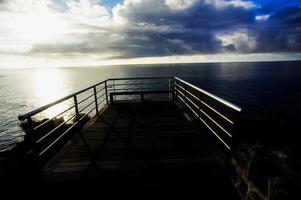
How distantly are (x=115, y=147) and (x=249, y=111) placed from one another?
38880 mm

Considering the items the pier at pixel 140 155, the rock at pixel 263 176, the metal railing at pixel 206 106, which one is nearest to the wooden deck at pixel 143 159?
the pier at pixel 140 155

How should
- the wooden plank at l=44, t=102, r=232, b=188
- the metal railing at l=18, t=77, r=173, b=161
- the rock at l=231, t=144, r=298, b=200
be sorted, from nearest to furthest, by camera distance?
the rock at l=231, t=144, r=298, b=200
the metal railing at l=18, t=77, r=173, b=161
the wooden plank at l=44, t=102, r=232, b=188

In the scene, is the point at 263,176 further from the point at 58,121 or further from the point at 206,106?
the point at 58,121

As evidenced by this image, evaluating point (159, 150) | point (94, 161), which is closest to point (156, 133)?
point (159, 150)

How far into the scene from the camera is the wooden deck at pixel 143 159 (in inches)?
120

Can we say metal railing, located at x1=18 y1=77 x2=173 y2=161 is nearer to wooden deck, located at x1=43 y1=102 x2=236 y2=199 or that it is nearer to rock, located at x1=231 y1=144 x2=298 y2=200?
wooden deck, located at x1=43 y1=102 x2=236 y2=199

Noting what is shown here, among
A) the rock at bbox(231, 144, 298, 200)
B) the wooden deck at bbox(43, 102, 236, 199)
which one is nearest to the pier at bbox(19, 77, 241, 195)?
the wooden deck at bbox(43, 102, 236, 199)

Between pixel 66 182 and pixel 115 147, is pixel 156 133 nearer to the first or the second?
pixel 115 147

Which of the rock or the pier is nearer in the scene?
the rock

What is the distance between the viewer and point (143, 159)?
12.1 ft

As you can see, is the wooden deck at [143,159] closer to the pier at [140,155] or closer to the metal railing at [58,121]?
the pier at [140,155]

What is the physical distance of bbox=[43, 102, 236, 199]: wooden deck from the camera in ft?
9.96

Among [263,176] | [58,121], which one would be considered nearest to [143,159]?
[263,176]

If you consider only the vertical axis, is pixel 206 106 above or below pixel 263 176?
below
